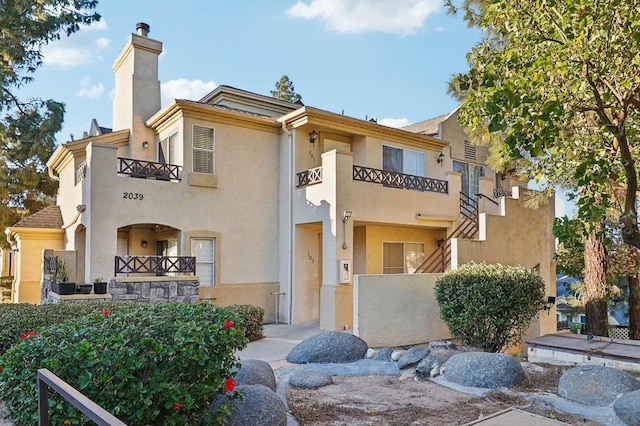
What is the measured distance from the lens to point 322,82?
16312mm

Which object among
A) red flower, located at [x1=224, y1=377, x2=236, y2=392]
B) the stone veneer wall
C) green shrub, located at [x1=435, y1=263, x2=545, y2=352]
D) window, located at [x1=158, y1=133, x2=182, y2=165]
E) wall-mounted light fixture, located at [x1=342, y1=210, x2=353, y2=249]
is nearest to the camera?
red flower, located at [x1=224, y1=377, x2=236, y2=392]

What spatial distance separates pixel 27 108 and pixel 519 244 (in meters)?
20.3

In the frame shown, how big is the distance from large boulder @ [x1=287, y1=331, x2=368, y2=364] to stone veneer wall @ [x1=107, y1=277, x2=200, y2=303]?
14.7ft

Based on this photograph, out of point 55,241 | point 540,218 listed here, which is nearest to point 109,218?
point 55,241

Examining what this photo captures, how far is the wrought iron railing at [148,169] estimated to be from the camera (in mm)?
13164

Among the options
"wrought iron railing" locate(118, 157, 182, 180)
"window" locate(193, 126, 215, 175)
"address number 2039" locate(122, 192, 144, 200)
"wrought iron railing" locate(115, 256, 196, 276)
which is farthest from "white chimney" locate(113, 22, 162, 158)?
"wrought iron railing" locate(115, 256, 196, 276)

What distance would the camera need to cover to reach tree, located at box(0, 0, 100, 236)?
15.4 metres

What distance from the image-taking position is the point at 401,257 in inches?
664

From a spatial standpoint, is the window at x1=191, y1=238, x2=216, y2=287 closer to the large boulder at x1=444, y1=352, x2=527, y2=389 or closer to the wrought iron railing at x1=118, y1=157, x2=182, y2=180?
the wrought iron railing at x1=118, y1=157, x2=182, y2=180

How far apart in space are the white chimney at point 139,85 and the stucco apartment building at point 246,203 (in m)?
0.04

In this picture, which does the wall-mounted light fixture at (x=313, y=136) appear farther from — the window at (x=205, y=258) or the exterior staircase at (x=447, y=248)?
the exterior staircase at (x=447, y=248)

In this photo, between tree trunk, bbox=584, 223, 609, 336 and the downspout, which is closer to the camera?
tree trunk, bbox=584, 223, 609, 336

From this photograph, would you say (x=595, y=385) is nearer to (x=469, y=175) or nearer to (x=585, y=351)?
(x=585, y=351)

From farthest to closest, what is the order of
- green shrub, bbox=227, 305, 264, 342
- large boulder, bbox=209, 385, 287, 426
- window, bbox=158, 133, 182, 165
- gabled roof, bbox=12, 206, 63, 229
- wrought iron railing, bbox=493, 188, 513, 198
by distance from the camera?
1. wrought iron railing, bbox=493, 188, 513, 198
2. gabled roof, bbox=12, 206, 63, 229
3. window, bbox=158, 133, 182, 165
4. green shrub, bbox=227, 305, 264, 342
5. large boulder, bbox=209, 385, 287, 426
